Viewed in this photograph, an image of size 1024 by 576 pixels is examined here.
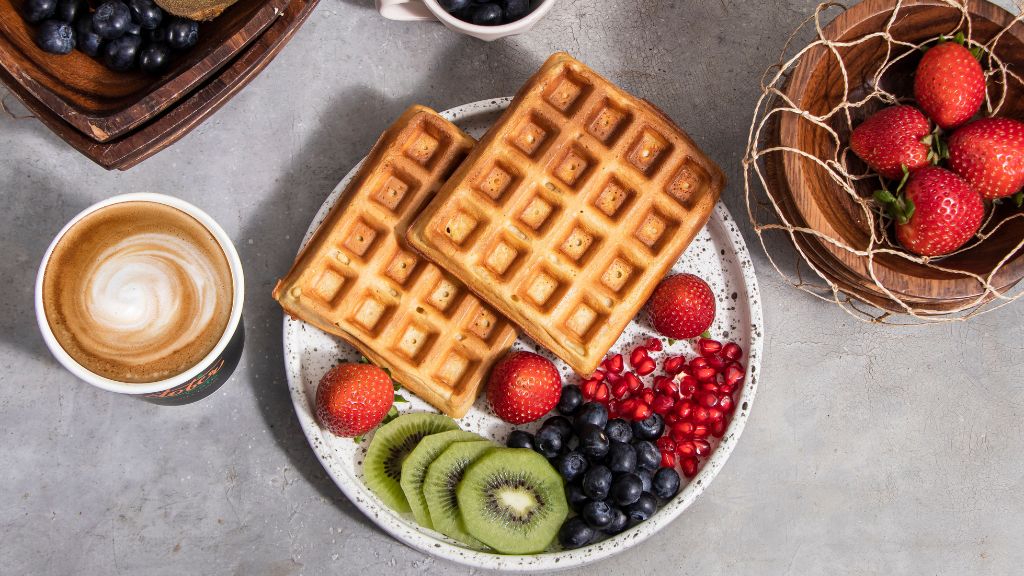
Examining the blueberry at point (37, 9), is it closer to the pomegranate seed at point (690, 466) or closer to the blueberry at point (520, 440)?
the blueberry at point (520, 440)

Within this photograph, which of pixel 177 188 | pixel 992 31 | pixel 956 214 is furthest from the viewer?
pixel 177 188

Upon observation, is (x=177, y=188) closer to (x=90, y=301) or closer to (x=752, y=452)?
(x=90, y=301)

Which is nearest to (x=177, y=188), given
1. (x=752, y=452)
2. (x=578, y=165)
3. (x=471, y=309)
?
(x=471, y=309)

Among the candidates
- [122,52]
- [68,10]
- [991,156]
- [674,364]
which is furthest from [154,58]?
[991,156]

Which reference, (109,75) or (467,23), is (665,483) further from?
(109,75)

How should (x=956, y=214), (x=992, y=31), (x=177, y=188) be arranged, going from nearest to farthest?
(x=956, y=214) < (x=992, y=31) < (x=177, y=188)

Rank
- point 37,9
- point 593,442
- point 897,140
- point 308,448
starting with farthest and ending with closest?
point 308,448 → point 593,442 → point 897,140 → point 37,9

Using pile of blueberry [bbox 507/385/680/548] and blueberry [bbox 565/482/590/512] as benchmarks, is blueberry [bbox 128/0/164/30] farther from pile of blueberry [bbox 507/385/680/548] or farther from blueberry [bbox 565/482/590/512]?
blueberry [bbox 565/482/590/512]
